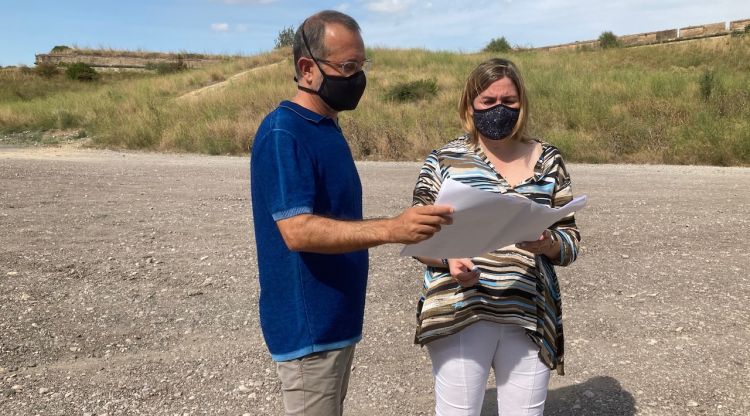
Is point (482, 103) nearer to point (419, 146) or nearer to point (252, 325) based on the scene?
point (252, 325)

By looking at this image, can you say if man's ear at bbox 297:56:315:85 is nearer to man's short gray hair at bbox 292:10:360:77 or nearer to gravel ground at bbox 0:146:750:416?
man's short gray hair at bbox 292:10:360:77

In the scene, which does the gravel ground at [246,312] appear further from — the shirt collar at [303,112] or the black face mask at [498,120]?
the shirt collar at [303,112]

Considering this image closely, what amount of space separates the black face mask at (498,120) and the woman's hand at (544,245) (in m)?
0.40

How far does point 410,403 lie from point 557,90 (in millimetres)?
17668

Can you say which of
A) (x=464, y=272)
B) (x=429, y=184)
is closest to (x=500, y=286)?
(x=464, y=272)

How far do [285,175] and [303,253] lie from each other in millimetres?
247

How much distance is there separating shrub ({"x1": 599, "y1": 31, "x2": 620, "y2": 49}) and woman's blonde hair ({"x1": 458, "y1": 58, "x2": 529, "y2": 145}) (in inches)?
1575

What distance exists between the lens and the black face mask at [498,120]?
2234 millimetres

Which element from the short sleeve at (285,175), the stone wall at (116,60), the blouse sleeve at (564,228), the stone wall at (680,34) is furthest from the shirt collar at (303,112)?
the stone wall at (116,60)

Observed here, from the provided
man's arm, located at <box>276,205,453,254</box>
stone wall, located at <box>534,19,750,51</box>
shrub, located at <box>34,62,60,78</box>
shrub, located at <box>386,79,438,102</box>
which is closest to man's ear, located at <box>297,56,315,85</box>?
man's arm, located at <box>276,205,453,254</box>

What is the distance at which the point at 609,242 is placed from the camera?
6.96m

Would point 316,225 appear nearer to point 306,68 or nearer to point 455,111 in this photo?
point 306,68

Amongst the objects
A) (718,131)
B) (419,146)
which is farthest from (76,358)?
(718,131)

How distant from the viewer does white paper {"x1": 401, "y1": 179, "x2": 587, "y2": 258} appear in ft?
5.42
